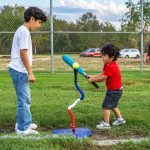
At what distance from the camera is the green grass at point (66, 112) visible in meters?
5.76

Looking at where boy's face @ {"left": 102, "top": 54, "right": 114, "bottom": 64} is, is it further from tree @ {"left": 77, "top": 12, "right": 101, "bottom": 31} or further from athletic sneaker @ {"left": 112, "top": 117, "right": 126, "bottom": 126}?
tree @ {"left": 77, "top": 12, "right": 101, "bottom": 31}

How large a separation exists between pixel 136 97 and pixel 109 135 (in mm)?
3285

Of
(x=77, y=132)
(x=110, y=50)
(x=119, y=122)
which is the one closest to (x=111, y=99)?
(x=119, y=122)

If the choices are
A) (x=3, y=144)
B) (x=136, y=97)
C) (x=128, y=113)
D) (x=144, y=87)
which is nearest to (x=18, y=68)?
(x=3, y=144)

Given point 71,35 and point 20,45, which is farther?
point 71,35

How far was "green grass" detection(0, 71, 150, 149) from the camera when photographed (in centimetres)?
576

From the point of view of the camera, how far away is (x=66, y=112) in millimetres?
7137

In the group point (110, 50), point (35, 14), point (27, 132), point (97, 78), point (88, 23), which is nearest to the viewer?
point (27, 132)

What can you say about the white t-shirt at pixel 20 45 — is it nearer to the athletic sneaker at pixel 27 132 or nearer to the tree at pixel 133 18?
the athletic sneaker at pixel 27 132

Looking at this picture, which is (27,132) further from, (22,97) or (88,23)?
(88,23)

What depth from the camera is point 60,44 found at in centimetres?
1655

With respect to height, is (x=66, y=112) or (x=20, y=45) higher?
(x=20, y=45)

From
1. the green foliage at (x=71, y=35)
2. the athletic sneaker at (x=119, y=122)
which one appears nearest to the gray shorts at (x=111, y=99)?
the athletic sneaker at (x=119, y=122)

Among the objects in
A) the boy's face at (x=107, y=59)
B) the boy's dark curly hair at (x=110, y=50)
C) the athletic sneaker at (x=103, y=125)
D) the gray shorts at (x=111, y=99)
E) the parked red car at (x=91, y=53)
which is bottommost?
the athletic sneaker at (x=103, y=125)
